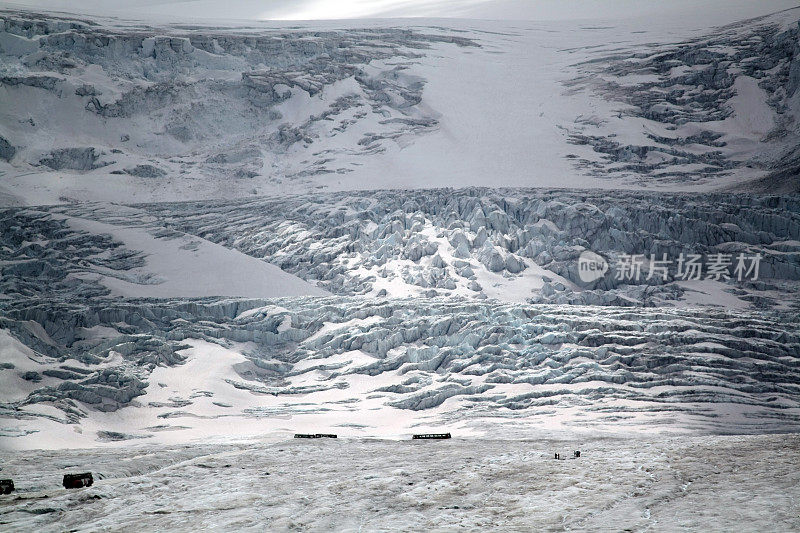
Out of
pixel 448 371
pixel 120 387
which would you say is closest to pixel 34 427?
pixel 120 387

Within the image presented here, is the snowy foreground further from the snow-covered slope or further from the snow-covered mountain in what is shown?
the snow-covered slope

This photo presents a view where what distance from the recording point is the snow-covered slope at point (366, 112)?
2173 inches

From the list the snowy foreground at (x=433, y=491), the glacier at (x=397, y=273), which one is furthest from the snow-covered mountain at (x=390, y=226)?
the snowy foreground at (x=433, y=491)

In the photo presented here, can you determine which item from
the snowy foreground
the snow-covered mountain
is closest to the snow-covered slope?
the snow-covered mountain

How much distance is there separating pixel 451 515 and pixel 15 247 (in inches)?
1581

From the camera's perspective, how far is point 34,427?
28.0 m

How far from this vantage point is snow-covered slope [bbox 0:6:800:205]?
181 feet

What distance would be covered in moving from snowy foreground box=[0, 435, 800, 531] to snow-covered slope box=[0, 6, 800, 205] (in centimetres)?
3648

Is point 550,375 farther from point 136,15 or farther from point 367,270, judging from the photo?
point 136,15

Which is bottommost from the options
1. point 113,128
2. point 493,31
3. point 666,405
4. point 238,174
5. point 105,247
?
point 666,405

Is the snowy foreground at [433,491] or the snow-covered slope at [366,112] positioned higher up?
the snow-covered slope at [366,112]

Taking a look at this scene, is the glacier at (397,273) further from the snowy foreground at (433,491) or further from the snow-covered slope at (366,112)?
the snow-covered slope at (366,112)

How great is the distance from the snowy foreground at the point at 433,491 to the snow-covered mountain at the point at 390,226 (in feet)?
29.7

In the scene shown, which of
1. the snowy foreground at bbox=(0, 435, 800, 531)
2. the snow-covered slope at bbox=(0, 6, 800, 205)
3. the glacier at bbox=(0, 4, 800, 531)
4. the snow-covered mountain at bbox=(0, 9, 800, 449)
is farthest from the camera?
Result: the snow-covered slope at bbox=(0, 6, 800, 205)
